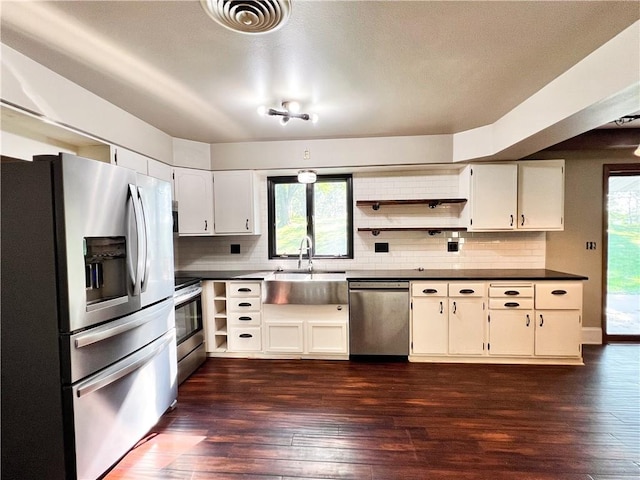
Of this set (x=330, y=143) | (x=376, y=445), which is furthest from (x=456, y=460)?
(x=330, y=143)

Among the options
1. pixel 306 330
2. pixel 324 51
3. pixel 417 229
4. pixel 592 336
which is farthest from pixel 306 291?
pixel 592 336

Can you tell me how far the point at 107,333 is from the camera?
1733mm

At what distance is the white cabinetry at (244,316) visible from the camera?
3393 millimetres

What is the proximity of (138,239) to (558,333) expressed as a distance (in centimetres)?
388

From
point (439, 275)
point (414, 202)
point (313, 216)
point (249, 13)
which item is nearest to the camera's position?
point (249, 13)

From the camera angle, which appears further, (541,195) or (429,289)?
(541,195)

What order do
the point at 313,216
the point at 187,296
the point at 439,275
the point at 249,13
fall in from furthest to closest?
1. the point at 313,216
2. the point at 439,275
3. the point at 187,296
4. the point at 249,13

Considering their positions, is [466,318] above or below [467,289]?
below

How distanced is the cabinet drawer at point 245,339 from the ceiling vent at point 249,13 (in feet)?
9.27

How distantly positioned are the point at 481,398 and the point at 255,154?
10.9ft

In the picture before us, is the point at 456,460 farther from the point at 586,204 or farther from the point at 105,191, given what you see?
the point at 586,204

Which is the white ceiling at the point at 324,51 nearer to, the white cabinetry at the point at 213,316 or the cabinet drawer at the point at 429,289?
the cabinet drawer at the point at 429,289

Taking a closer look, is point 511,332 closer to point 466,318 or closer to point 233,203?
point 466,318

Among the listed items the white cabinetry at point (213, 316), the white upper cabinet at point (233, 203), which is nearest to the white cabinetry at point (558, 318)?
the white upper cabinet at point (233, 203)
